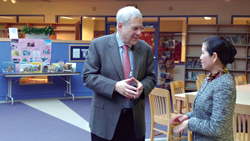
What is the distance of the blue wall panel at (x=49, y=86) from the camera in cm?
664

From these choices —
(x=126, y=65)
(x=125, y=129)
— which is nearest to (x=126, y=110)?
(x=125, y=129)

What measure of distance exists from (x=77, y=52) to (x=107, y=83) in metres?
5.73

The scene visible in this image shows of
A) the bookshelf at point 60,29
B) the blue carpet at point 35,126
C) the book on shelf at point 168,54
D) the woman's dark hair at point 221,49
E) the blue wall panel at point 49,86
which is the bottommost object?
the blue carpet at point 35,126

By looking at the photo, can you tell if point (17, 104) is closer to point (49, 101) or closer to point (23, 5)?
point (49, 101)

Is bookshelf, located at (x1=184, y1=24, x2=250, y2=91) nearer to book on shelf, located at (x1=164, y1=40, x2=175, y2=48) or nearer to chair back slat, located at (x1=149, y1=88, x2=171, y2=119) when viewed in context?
book on shelf, located at (x1=164, y1=40, x2=175, y2=48)

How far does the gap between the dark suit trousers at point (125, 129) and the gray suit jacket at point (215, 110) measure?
43 cm

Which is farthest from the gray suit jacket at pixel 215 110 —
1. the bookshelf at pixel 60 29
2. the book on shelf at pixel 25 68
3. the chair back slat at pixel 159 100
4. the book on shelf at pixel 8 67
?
the bookshelf at pixel 60 29

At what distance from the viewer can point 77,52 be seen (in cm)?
728

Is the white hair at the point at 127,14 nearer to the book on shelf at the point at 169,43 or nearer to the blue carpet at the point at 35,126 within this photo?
the blue carpet at the point at 35,126

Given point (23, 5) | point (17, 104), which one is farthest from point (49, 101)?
point (23, 5)

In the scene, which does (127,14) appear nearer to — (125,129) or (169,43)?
(125,129)

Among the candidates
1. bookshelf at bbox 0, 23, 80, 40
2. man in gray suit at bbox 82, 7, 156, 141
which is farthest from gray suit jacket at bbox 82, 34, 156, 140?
bookshelf at bbox 0, 23, 80, 40

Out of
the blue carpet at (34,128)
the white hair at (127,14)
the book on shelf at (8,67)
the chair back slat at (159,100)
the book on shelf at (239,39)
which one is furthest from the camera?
the book on shelf at (239,39)

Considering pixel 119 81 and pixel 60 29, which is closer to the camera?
pixel 119 81
